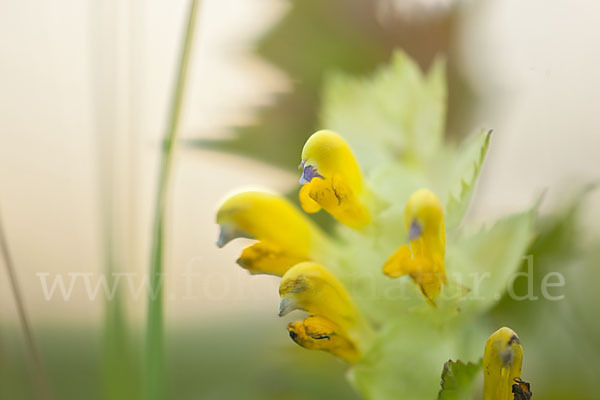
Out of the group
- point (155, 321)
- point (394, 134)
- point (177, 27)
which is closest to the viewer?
point (155, 321)

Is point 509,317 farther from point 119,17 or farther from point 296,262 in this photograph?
point 119,17

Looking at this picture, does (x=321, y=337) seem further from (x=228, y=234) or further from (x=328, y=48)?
(x=328, y=48)

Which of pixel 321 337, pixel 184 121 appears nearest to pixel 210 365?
pixel 184 121

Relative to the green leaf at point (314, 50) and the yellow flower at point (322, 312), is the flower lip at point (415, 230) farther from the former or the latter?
the green leaf at point (314, 50)

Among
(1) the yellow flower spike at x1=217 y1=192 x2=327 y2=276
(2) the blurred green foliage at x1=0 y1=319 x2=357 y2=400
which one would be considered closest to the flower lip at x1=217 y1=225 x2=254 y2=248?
(1) the yellow flower spike at x1=217 y1=192 x2=327 y2=276

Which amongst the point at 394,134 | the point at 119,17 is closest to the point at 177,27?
the point at 119,17

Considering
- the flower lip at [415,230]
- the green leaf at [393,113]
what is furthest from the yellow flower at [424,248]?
the green leaf at [393,113]

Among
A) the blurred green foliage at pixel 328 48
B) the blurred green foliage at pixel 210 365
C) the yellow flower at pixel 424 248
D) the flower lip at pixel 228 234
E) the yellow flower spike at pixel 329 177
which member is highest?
the blurred green foliage at pixel 328 48
